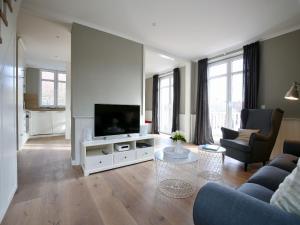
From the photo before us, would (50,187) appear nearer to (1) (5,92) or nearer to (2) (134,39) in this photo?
(1) (5,92)

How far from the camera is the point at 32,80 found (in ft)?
20.6

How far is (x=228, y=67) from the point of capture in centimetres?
456

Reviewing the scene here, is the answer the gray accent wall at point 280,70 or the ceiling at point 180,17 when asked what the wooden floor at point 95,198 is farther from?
the ceiling at point 180,17

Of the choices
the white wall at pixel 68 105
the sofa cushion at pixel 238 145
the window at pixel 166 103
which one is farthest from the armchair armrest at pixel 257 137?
the white wall at pixel 68 105

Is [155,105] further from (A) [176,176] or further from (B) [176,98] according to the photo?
(A) [176,176]

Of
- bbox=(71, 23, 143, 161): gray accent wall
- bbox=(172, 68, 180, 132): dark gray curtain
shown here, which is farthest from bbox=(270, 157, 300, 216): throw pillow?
bbox=(172, 68, 180, 132): dark gray curtain

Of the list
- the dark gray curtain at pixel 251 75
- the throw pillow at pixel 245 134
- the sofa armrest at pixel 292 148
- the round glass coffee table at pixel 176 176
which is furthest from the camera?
the dark gray curtain at pixel 251 75

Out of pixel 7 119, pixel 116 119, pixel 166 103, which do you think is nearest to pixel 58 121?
pixel 116 119

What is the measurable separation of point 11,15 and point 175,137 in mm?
2499

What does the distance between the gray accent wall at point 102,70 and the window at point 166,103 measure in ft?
10.6

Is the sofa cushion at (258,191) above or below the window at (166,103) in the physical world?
below

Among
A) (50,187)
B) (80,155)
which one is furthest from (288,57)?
(50,187)

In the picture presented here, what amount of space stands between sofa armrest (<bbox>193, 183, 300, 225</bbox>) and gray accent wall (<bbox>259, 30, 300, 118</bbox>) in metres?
3.42

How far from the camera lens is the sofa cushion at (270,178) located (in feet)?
4.54
